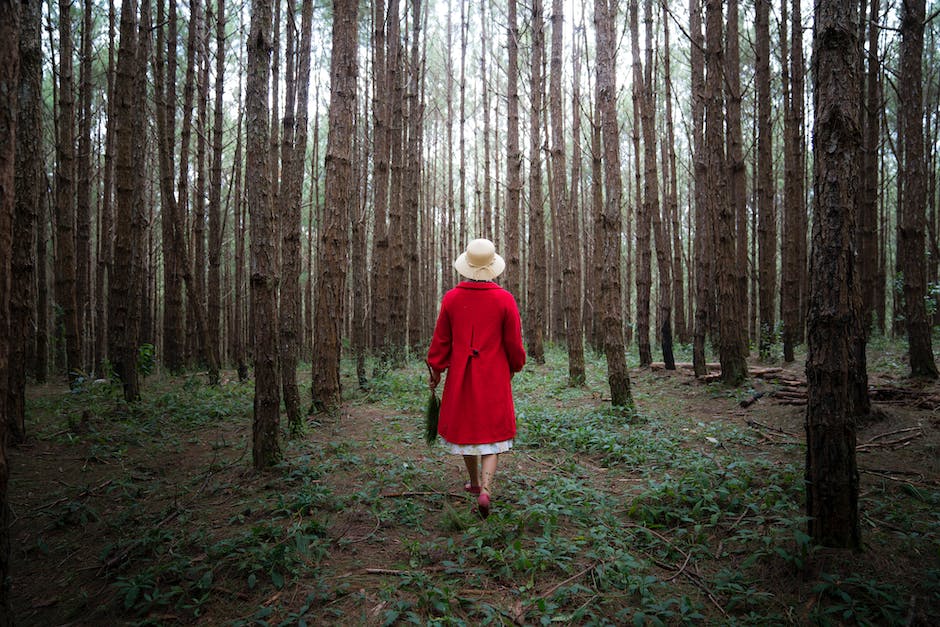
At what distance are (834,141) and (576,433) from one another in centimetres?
383

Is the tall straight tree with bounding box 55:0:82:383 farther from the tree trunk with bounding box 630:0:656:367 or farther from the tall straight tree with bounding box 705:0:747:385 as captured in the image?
the tree trunk with bounding box 630:0:656:367

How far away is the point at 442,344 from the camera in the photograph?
13.1 feet

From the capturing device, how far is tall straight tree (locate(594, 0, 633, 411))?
675 centimetres

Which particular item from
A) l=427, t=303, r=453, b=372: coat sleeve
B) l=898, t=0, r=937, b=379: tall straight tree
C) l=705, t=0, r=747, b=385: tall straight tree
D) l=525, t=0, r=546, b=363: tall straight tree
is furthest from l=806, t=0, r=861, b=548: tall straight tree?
l=525, t=0, r=546, b=363: tall straight tree

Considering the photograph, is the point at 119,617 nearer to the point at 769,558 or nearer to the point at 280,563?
the point at 280,563

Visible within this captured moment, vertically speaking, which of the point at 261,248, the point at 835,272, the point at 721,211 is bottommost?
the point at 835,272

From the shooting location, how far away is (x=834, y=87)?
8.74 feet

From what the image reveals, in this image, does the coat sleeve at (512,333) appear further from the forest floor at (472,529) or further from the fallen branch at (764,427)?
the fallen branch at (764,427)

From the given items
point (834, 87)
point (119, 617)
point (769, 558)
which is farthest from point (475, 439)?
point (834, 87)

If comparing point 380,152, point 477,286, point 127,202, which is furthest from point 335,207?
point 380,152

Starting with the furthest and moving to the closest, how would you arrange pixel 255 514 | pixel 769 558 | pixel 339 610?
1. pixel 255 514
2. pixel 769 558
3. pixel 339 610

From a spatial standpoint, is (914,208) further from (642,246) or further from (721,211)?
(642,246)

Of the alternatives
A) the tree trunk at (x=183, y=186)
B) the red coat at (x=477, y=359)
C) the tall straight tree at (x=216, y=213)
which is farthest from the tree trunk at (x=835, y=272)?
the tall straight tree at (x=216, y=213)

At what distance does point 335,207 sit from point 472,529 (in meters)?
4.56
